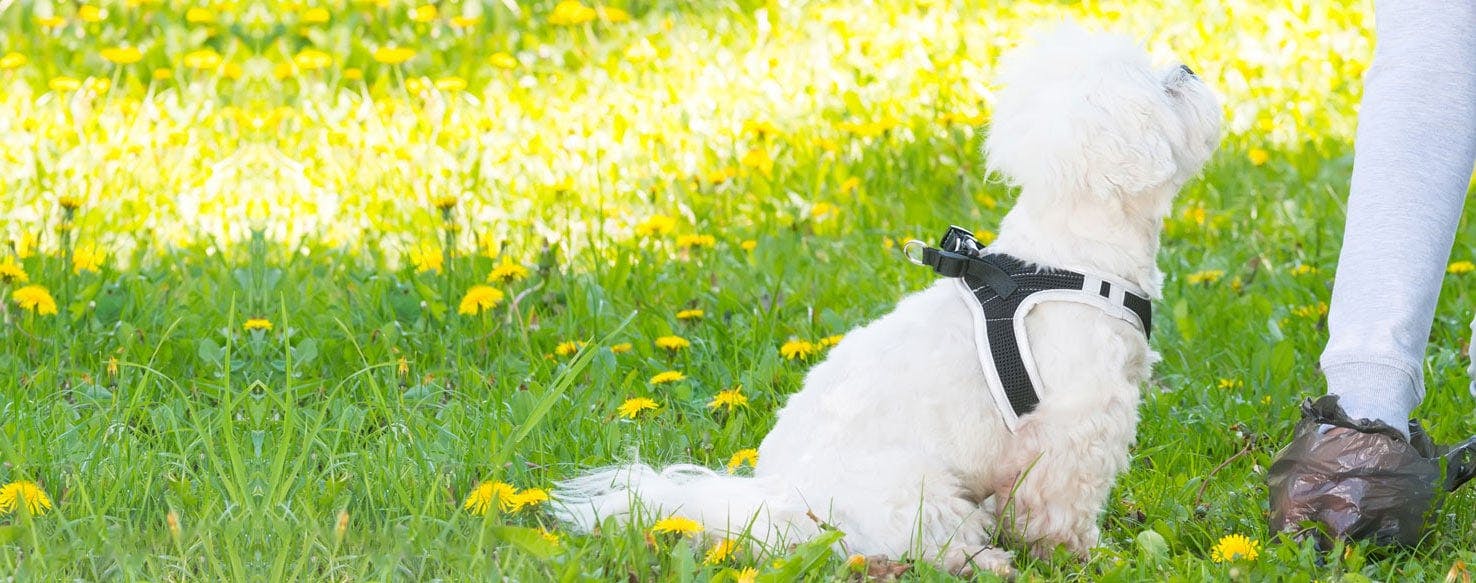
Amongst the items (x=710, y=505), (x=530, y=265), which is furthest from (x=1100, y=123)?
(x=530, y=265)

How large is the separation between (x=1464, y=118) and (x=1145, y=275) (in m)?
0.68

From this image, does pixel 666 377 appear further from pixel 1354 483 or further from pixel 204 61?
pixel 204 61

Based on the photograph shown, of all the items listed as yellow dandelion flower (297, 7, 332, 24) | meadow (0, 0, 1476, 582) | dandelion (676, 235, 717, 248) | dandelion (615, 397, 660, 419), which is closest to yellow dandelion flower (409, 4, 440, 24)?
meadow (0, 0, 1476, 582)

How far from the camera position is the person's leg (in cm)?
280

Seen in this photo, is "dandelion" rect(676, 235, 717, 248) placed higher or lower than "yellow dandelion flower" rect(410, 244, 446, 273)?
higher

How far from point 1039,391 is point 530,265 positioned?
88.7 inches

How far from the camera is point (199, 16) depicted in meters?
7.52

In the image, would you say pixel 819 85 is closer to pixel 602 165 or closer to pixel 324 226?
pixel 602 165

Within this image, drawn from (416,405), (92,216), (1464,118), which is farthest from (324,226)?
(1464,118)

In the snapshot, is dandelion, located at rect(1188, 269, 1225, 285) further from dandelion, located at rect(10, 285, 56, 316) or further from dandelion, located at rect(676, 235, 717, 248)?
dandelion, located at rect(10, 285, 56, 316)

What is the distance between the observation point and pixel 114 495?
112 inches

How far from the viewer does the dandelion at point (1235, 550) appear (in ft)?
8.66

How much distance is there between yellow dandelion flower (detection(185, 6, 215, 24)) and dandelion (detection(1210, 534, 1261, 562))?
630cm

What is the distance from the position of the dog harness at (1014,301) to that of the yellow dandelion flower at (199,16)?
18.8 feet
